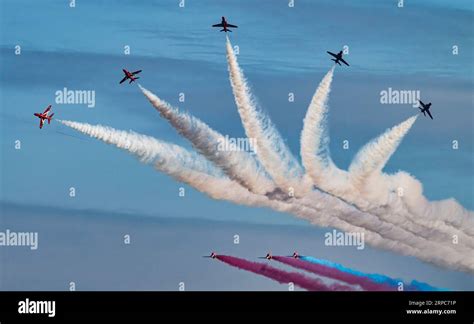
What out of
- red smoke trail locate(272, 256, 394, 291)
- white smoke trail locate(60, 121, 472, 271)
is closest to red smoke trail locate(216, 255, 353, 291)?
red smoke trail locate(272, 256, 394, 291)

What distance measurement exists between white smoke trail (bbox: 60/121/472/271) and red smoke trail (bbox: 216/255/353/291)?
8.79 ft

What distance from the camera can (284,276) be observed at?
131 m

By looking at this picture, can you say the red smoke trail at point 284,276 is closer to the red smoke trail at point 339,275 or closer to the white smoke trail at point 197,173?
the red smoke trail at point 339,275

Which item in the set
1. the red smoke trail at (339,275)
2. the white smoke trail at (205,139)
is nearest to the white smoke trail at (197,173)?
the white smoke trail at (205,139)

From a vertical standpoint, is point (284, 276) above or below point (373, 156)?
below

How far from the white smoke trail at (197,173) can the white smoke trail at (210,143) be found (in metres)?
0.51

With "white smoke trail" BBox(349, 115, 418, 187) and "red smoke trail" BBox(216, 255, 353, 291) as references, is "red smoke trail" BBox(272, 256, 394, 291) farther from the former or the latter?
"white smoke trail" BBox(349, 115, 418, 187)

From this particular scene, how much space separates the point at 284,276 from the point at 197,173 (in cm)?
587

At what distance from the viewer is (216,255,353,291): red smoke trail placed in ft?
427

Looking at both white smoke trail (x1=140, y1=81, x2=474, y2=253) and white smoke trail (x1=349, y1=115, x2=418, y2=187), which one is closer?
white smoke trail (x1=140, y1=81, x2=474, y2=253)

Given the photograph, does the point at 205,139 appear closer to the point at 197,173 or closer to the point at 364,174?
the point at 197,173

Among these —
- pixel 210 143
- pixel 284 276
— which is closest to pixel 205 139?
pixel 210 143

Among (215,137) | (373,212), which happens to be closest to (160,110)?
(215,137)
